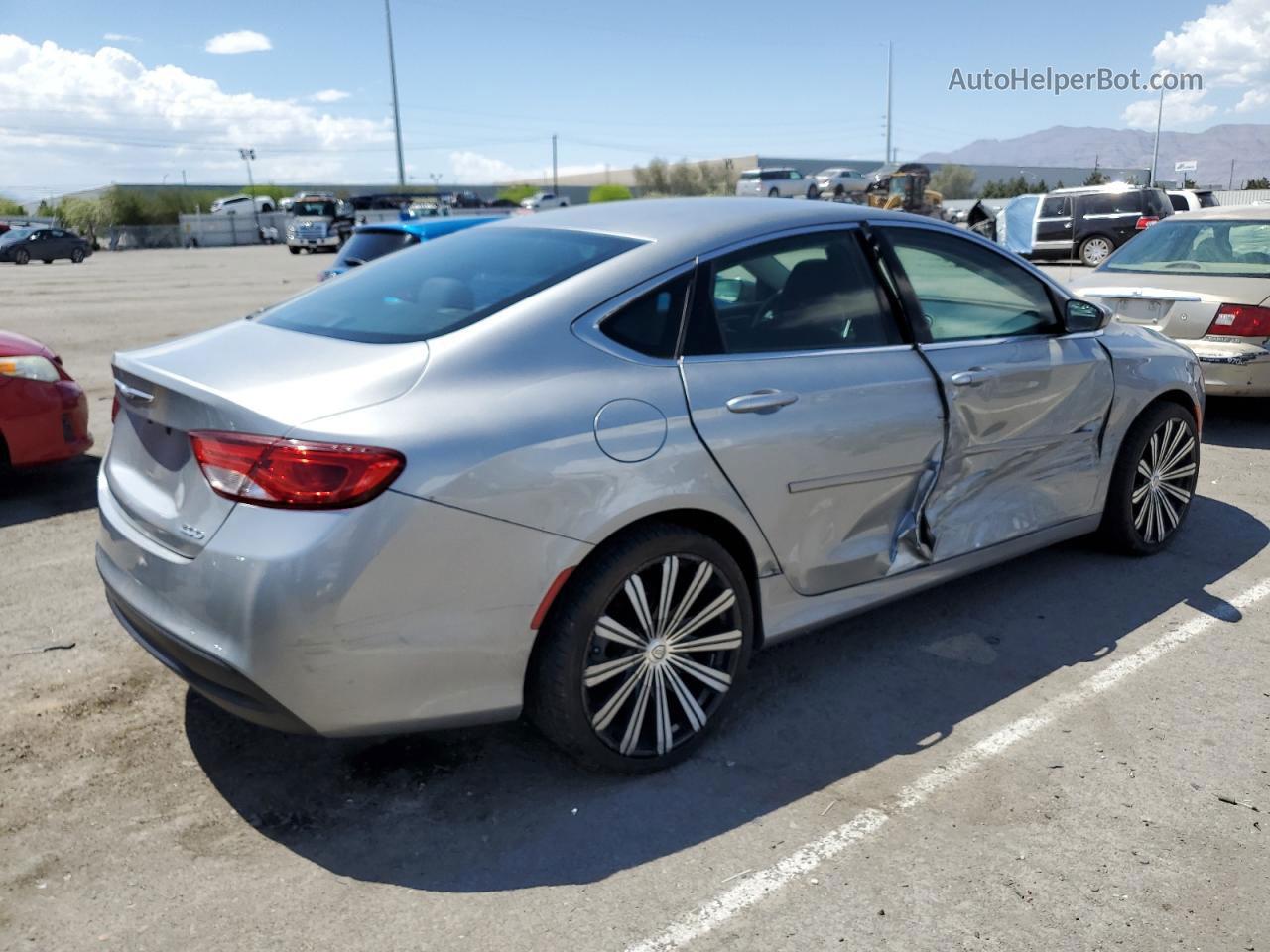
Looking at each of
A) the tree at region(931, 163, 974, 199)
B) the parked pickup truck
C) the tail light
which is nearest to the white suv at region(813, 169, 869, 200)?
the tree at region(931, 163, 974, 199)

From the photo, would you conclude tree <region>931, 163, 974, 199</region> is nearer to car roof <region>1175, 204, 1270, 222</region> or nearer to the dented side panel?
car roof <region>1175, 204, 1270, 222</region>

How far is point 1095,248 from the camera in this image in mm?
24734

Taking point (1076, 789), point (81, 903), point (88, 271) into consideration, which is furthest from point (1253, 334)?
point (88, 271)

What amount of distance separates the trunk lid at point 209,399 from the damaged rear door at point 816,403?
3.15 ft

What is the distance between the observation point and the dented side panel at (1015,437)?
4012 millimetres

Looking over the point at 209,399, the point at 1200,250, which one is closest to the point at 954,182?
the point at 1200,250

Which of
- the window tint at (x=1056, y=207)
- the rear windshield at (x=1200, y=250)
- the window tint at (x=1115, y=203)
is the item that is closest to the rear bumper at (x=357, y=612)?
the rear windshield at (x=1200, y=250)

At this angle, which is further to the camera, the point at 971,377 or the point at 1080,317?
the point at 1080,317

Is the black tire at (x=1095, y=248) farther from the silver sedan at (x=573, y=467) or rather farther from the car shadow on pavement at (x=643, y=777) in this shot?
the silver sedan at (x=573, y=467)

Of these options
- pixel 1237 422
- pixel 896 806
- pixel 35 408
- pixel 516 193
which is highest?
pixel 516 193

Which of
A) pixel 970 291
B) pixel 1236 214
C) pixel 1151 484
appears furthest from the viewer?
pixel 1236 214

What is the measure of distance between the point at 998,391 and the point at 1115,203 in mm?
22864

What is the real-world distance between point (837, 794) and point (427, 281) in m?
2.05

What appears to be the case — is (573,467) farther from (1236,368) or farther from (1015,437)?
(1236,368)
